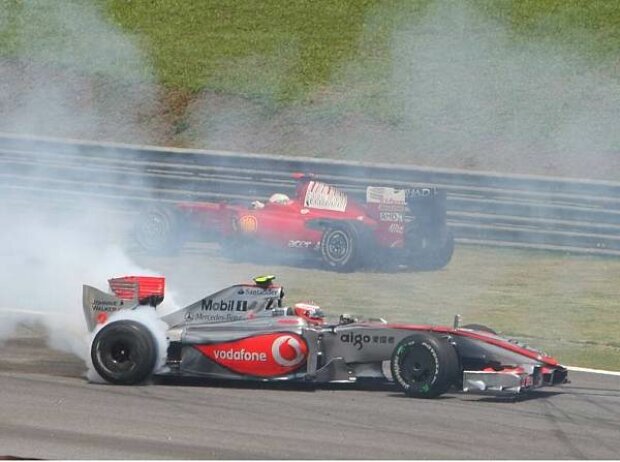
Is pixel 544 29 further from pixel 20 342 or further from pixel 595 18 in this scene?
pixel 20 342

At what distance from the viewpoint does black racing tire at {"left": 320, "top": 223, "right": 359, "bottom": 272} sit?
1755 cm

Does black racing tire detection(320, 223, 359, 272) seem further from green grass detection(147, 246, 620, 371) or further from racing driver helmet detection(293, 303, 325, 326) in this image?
racing driver helmet detection(293, 303, 325, 326)

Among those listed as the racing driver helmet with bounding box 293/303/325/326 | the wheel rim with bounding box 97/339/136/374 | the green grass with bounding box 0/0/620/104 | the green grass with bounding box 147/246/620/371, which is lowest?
the wheel rim with bounding box 97/339/136/374

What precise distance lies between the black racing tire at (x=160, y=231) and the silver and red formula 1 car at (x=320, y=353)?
24.1 ft

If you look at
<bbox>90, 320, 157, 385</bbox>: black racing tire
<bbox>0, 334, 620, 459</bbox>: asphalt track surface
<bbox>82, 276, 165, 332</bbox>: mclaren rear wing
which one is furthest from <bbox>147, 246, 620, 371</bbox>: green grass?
<bbox>90, 320, 157, 385</bbox>: black racing tire

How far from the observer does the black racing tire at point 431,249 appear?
693 inches

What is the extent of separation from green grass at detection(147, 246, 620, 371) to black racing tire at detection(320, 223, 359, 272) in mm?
202

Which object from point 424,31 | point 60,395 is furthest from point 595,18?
point 60,395

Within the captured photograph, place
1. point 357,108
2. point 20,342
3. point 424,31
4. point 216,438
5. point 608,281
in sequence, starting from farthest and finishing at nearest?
1. point 357,108
2. point 424,31
3. point 608,281
4. point 20,342
5. point 216,438

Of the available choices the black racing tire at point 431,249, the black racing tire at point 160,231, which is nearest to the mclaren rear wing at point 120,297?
the black racing tire at point 431,249

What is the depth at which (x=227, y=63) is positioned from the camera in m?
22.9

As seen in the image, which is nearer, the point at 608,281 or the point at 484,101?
the point at 608,281

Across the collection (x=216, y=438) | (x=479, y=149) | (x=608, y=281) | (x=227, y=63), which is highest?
(x=227, y=63)

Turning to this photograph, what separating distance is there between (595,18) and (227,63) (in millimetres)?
6453
